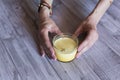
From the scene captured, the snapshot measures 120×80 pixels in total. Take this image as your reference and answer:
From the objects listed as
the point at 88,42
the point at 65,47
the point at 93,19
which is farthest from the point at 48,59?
the point at 93,19

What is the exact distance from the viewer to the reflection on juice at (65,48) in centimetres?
102

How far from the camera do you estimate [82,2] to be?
1.46 meters

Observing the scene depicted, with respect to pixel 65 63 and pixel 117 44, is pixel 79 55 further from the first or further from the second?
pixel 117 44

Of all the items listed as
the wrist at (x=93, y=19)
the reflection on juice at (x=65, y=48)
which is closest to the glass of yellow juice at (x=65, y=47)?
the reflection on juice at (x=65, y=48)

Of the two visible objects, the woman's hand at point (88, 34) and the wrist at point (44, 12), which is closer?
the woman's hand at point (88, 34)

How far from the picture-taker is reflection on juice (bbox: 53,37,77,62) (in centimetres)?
102

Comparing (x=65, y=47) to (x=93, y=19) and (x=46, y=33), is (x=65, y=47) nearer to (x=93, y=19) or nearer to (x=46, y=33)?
(x=46, y=33)

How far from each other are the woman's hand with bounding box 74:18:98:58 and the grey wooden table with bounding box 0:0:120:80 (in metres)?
0.04

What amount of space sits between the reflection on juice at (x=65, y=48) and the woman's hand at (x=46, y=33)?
29mm

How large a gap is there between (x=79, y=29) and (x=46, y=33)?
174 mm

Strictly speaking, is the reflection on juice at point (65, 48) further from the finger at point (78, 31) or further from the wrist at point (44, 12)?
the wrist at point (44, 12)

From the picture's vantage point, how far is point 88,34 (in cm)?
109

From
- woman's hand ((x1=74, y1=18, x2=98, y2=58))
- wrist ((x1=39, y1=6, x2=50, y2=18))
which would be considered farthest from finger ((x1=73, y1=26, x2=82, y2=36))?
wrist ((x1=39, y1=6, x2=50, y2=18))

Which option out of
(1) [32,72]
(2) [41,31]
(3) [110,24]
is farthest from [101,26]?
(1) [32,72]
